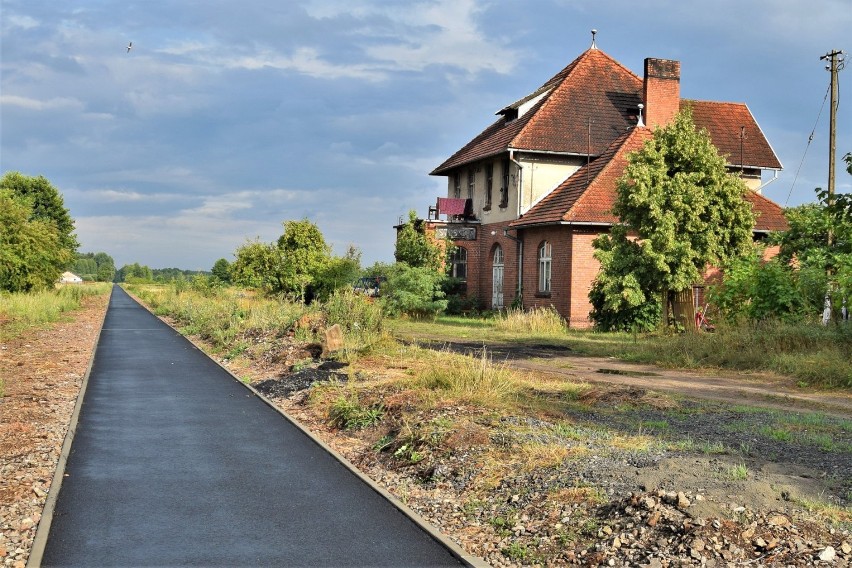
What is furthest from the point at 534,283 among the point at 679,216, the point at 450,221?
the point at 679,216

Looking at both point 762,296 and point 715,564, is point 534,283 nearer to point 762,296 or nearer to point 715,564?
point 762,296

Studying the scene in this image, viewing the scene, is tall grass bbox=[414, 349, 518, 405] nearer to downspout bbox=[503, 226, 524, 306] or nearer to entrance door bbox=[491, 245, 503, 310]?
downspout bbox=[503, 226, 524, 306]

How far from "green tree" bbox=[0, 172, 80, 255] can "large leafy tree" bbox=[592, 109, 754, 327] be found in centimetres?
7104

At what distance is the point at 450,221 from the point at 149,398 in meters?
26.9

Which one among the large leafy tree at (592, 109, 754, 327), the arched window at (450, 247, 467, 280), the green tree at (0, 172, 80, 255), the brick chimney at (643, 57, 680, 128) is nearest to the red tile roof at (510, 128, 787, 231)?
the brick chimney at (643, 57, 680, 128)

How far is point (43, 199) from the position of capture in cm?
8512

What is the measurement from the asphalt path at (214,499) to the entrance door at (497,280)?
25.0 metres

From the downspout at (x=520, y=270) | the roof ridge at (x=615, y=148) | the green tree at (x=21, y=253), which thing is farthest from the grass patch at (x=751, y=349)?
the green tree at (x=21, y=253)

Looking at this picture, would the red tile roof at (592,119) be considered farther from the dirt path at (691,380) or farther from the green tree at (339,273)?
the dirt path at (691,380)

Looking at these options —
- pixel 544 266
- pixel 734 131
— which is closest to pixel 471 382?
pixel 544 266

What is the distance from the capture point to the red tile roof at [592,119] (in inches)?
1409

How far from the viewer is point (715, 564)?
556 centimetres

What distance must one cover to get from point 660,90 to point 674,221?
44.1 feet

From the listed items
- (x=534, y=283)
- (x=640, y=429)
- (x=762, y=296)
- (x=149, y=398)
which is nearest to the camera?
(x=640, y=429)
